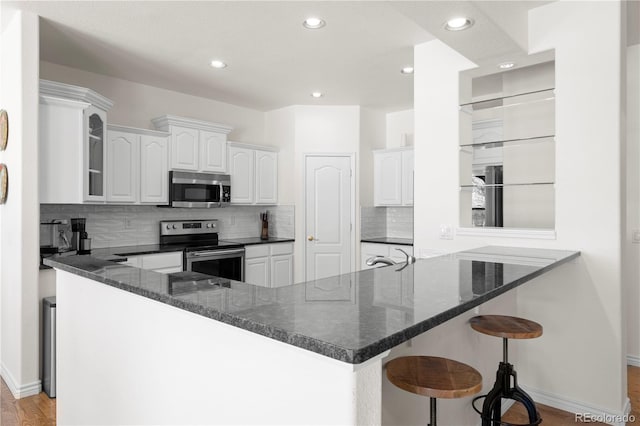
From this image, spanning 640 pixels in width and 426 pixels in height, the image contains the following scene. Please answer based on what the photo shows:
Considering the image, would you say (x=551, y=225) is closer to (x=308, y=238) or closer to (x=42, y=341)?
(x=308, y=238)

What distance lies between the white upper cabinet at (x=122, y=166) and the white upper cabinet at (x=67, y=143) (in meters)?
0.44

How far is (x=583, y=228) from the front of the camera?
2.62 m

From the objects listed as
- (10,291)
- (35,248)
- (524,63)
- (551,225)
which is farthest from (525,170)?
(10,291)

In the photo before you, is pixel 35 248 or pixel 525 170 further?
pixel 525 170

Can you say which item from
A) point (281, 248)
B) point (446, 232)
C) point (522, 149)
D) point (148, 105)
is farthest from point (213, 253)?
point (522, 149)

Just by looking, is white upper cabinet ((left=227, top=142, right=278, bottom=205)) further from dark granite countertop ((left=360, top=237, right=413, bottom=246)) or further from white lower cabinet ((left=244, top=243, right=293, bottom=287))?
dark granite countertop ((left=360, top=237, right=413, bottom=246))

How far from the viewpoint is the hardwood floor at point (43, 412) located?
2.57 m

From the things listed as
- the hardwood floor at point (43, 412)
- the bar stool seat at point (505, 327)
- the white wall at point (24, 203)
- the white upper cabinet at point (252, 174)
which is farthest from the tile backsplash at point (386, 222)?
the white wall at point (24, 203)

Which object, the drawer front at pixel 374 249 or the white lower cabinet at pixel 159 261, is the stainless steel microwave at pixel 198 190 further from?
the drawer front at pixel 374 249

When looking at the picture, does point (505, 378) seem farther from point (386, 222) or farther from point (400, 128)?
point (400, 128)

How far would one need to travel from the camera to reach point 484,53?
2.80 meters

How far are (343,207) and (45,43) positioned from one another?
11.6 ft

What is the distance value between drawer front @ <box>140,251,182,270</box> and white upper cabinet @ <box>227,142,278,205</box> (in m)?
1.15

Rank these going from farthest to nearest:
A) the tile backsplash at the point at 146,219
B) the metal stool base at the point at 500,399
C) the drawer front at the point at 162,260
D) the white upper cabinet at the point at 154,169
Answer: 1. the white upper cabinet at the point at 154,169
2. the tile backsplash at the point at 146,219
3. the drawer front at the point at 162,260
4. the metal stool base at the point at 500,399
